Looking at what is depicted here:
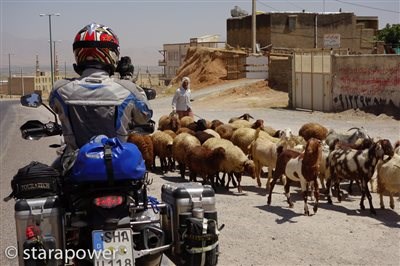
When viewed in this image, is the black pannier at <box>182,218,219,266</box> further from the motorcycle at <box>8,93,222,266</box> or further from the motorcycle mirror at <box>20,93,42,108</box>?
the motorcycle mirror at <box>20,93,42,108</box>

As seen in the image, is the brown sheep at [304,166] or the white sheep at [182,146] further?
the white sheep at [182,146]

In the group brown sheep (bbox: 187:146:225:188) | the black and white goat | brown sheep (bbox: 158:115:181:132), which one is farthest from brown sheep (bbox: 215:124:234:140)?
the black and white goat

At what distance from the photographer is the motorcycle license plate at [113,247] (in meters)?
3.70

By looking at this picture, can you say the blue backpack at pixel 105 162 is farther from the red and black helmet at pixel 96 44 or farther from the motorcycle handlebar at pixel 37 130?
the motorcycle handlebar at pixel 37 130

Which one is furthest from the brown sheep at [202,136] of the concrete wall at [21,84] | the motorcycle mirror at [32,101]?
the concrete wall at [21,84]

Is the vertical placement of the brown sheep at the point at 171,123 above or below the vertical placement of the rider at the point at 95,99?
below

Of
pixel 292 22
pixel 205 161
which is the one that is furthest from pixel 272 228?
pixel 292 22

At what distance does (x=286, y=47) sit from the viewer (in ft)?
180

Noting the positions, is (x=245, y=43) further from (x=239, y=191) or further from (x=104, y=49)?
(x=104, y=49)

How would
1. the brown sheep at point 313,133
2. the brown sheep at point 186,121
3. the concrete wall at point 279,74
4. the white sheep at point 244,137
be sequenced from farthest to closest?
the concrete wall at point 279,74 → the brown sheep at point 186,121 → the brown sheep at point 313,133 → the white sheep at point 244,137

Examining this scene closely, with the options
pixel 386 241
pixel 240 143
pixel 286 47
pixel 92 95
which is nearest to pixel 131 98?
pixel 92 95

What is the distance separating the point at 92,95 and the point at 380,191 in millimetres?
6987

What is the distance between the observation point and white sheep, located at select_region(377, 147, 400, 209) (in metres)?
9.65

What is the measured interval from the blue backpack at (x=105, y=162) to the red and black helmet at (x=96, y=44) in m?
0.95
